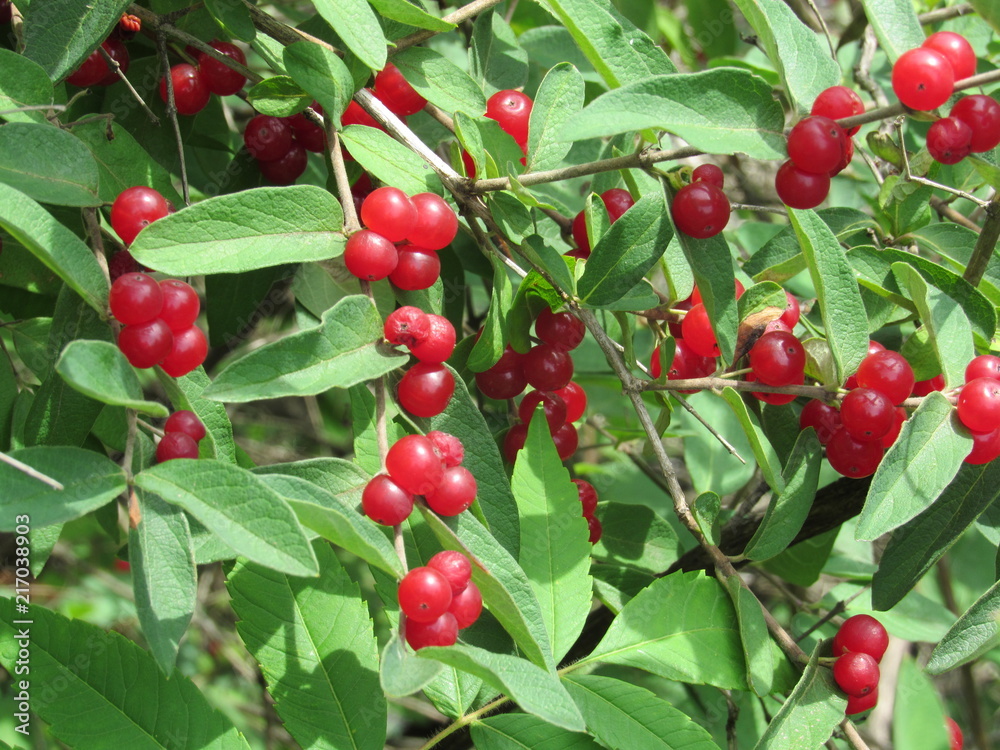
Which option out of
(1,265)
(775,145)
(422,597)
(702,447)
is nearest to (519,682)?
(422,597)

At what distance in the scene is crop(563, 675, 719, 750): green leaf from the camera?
1.44 m

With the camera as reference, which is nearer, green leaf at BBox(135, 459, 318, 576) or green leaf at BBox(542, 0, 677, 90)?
green leaf at BBox(135, 459, 318, 576)

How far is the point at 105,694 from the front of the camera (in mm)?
1451

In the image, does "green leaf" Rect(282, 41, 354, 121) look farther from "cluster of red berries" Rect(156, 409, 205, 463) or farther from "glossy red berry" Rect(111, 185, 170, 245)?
"cluster of red berries" Rect(156, 409, 205, 463)

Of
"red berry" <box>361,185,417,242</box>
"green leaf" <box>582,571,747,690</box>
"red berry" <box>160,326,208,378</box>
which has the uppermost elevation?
"red berry" <box>361,185,417,242</box>

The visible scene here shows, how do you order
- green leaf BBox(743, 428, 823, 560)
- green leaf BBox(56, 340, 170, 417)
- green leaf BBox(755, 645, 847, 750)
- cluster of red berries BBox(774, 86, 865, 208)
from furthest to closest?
1. green leaf BBox(743, 428, 823, 560)
2. green leaf BBox(755, 645, 847, 750)
3. cluster of red berries BBox(774, 86, 865, 208)
4. green leaf BBox(56, 340, 170, 417)

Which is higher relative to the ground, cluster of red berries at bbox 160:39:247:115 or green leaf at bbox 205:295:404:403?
cluster of red berries at bbox 160:39:247:115

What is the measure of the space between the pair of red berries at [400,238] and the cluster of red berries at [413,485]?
278 mm

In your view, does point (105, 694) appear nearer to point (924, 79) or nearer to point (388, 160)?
point (388, 160)

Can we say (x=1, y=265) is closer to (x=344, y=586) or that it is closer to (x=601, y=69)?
(x=344, y=586)

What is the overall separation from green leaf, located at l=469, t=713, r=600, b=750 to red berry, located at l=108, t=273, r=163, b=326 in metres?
0.90

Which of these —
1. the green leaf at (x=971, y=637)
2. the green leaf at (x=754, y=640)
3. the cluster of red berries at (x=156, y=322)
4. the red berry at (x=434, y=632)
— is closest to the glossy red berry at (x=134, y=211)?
the cluster of red berries at (x=156, y=322)

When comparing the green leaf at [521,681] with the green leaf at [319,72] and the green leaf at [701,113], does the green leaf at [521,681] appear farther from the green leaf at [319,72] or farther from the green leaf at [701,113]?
the green leaf at [319,72]

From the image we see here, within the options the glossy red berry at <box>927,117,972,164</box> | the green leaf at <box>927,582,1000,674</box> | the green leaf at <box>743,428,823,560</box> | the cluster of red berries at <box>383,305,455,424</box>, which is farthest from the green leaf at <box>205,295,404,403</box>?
the green leaf at <box>927,582,1000,674</box>
